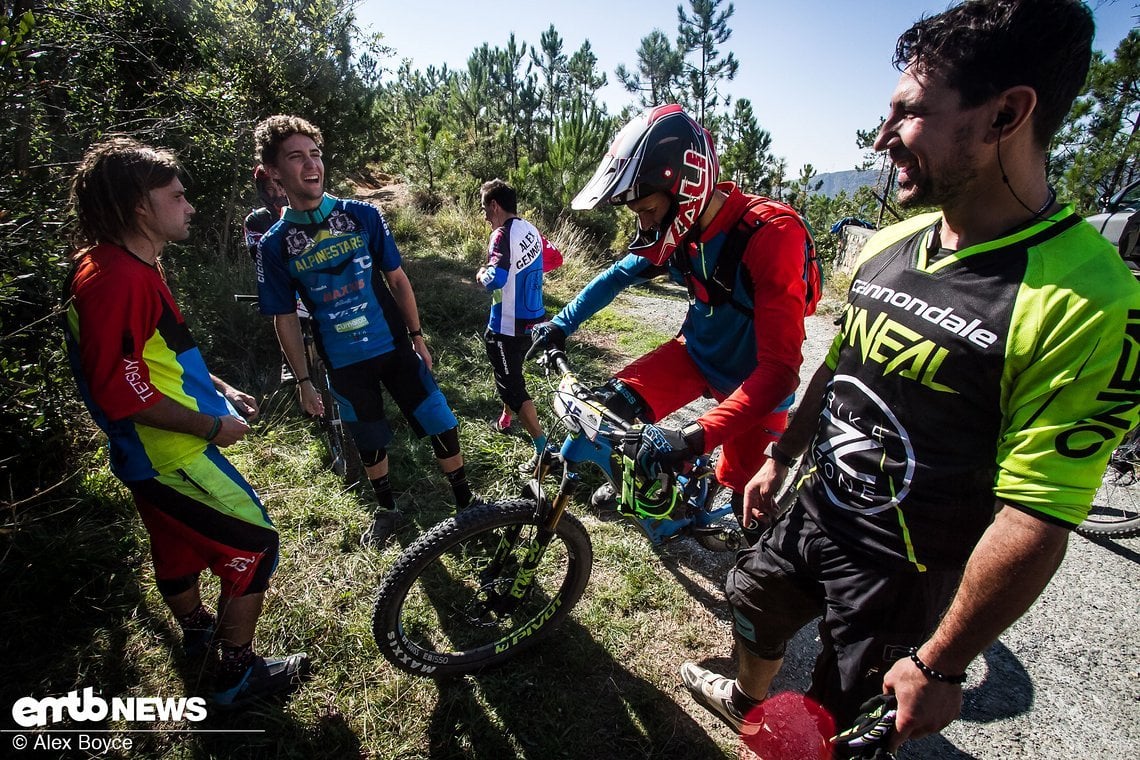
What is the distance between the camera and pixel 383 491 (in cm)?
371

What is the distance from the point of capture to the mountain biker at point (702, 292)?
202 centimetres

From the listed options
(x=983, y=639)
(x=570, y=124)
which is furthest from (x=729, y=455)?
(x=570, y=124)

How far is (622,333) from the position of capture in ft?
25.8

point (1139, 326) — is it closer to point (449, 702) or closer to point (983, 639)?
point (983, 639)

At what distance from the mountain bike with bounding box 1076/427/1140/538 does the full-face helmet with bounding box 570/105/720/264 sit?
3863 millimetres

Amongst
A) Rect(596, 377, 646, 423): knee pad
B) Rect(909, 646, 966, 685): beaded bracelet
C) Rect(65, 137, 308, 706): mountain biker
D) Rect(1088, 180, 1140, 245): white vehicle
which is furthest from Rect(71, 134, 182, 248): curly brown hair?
Rect(1088, 180, 1140, 245): white vehicle

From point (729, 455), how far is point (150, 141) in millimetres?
5968

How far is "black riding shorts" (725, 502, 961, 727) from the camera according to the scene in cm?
161

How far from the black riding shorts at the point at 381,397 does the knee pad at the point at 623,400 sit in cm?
128

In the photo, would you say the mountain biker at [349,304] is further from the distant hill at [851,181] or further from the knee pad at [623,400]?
the distant hill at [851,181]

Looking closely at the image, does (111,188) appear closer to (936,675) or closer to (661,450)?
(661,450)

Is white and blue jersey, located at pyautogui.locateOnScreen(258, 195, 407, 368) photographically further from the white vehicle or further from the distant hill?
the distant hill

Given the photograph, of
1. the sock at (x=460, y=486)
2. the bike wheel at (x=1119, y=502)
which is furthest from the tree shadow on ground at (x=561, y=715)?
the bike wheel at (x=1119, y=502)

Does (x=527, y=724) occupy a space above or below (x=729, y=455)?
below
